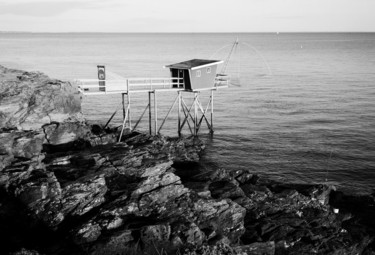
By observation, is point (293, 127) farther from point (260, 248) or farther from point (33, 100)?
point (260, 248)

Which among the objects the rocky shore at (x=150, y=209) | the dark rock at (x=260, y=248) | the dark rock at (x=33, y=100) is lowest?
the dark rock at (x=260, y=248)

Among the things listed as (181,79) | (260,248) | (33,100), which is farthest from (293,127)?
(260,248)

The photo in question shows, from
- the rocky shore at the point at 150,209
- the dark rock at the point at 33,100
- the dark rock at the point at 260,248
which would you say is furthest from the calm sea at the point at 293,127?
the dark rock at the point at 260,248

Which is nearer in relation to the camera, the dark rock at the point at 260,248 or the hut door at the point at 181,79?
the dark rock at the point at 260,248

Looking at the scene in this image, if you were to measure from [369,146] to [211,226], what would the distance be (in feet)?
81.5

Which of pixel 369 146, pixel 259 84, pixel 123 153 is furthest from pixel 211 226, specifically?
pixel 259 84

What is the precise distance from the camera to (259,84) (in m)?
74.2

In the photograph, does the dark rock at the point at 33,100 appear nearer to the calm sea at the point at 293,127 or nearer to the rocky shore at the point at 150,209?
the rocky shore at the point at 150,209

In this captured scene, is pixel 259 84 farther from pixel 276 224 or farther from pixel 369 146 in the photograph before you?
pixel 276 224

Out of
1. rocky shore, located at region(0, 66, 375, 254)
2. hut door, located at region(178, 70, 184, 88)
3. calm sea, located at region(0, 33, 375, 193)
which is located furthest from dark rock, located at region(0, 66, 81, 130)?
calm sea, located at region(0, 33, 375, 193)

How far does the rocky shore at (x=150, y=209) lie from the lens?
1689 centimetres

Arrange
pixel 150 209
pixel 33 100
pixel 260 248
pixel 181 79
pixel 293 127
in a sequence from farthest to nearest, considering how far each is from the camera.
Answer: pixel 293 127
pixel 181 79
pixel 33 100
pixel 150 209
pixel 260 248

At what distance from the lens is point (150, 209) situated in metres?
19.4


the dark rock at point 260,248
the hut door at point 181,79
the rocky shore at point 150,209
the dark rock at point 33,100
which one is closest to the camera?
the rocky shore at point 150,209
